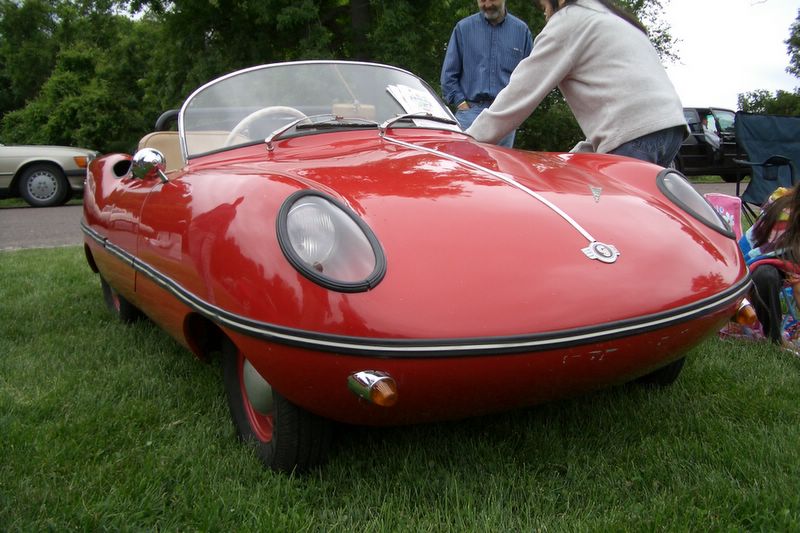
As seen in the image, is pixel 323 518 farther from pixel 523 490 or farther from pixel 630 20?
pixel 630 20

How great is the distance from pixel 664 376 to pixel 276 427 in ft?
4.62

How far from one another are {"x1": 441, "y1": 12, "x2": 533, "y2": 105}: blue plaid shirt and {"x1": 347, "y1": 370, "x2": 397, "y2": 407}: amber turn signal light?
3.33 metres

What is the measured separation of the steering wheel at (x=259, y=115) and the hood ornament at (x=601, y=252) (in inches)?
60.6

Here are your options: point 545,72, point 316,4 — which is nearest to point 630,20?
point 545,72

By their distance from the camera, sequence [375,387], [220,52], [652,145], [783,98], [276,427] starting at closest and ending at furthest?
[375,387]
[276,427]
[652,145]
[220,52]
[783,98]

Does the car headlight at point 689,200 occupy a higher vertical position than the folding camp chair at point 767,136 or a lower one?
higher

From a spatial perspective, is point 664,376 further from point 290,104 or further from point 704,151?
point 704,151

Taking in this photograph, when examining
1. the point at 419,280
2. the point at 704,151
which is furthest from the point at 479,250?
the point at 704,151

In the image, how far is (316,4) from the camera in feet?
47.0

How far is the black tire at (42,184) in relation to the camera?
10133 millimetres

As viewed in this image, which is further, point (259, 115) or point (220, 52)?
point (220, 52)

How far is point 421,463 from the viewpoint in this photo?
6.20 ft

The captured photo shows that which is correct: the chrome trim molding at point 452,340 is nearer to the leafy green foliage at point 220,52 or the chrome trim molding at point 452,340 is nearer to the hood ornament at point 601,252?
the hood ornament at point 601,252

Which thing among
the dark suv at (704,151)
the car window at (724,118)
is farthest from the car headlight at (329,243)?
the car window at (724,118)
